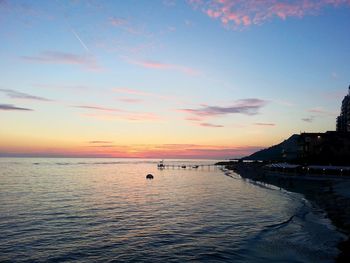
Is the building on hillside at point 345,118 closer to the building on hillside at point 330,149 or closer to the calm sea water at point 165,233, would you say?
the building on hillside at point 330,149

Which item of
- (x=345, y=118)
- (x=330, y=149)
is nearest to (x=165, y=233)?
(x=330, y=149)

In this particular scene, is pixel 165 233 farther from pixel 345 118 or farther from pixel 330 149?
pixel 345 118

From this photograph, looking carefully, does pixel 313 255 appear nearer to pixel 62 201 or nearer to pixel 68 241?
pixel 68 241

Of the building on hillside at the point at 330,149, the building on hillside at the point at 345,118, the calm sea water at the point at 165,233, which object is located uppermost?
the building on hillside at the point at 345,118

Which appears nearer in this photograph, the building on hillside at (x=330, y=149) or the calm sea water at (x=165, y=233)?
the calm sea water at (x=165, y=233)

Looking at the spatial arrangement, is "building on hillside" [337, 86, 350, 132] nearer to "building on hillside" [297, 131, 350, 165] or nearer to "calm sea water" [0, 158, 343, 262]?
"building on hillside" [297, 131, 350, 165]

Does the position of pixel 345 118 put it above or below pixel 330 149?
above

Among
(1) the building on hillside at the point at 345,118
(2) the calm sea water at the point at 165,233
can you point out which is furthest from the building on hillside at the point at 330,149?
(2) the calm sea water at the point at 165,233

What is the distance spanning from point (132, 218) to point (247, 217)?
13.1 m

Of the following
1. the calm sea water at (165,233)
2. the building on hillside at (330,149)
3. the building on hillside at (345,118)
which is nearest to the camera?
the calm sea water at (165,233)

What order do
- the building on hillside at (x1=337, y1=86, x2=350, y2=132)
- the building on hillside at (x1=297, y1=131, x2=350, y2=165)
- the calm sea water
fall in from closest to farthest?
the calm sea water → the building on hillside at (x1=297, y1=131, x2=350, y2=165) → the building on hillside at (x1=337, y1=86, x2=350, y2=132)

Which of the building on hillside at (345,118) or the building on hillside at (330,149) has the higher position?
the building on hillside at (345,118)

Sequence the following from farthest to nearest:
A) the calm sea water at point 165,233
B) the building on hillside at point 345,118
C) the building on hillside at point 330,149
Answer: the building on hillside at point 345,118, the building on hillside at point 330,149, the calm sea water at point 165,233

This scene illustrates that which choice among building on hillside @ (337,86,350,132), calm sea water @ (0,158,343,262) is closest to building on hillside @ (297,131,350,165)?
building on hillside @ (337,86,350,132)
